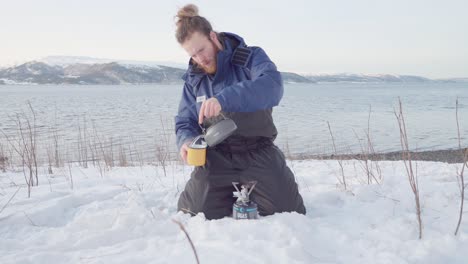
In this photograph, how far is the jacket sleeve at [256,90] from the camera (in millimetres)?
2480

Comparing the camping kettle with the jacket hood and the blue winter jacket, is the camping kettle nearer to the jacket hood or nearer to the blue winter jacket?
the blue winter jacket

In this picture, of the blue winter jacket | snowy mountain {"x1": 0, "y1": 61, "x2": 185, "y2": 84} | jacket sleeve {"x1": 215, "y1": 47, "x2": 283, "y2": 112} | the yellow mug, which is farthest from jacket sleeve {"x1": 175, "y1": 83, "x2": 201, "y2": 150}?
snowy mountain {"x1": 0, "y1": 61, "x2": 185, "y2": 84}

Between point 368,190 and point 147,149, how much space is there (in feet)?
26.5

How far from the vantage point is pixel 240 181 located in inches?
118

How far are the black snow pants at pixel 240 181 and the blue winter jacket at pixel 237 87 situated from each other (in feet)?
0.59

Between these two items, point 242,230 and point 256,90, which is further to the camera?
point 256,90

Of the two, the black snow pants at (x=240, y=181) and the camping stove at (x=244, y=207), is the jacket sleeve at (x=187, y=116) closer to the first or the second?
the black snow pants at (x=240, y=181)

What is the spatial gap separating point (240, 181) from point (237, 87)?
0.82m

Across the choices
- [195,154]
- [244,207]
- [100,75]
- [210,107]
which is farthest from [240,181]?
[100,75]

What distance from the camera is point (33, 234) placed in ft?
8.19

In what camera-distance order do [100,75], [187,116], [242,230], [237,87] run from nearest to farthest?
[242,230], [237,87], [187,116], [100,75]

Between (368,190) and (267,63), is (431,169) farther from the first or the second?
(267,63)

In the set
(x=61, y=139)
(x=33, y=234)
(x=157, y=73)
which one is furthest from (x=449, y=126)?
(x=157, y=73)

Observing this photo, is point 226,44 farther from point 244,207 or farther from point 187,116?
point 244,207
